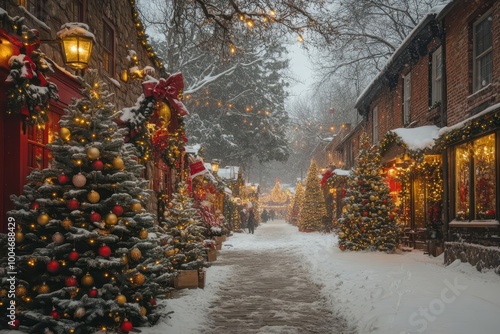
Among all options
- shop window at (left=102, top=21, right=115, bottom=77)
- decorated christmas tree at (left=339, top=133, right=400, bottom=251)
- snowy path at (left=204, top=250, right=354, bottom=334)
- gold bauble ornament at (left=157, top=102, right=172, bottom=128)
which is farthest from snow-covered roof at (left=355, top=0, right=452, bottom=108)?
shop window at (left=102, top=21, right=115, bottom=77)

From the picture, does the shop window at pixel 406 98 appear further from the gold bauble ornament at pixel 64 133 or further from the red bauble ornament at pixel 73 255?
the red bauble ornament at pixel 73 255

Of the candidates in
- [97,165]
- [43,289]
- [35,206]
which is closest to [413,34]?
[97,165]

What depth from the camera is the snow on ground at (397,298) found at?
21.3 feet

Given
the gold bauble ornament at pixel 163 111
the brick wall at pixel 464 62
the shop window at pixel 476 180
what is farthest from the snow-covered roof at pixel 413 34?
the gold bauble ornament at pixel 163 111

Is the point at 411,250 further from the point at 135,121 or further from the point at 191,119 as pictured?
the point at 191,119

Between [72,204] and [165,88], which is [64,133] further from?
[165,88]

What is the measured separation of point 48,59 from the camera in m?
6.86

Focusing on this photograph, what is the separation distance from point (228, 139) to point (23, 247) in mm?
34508

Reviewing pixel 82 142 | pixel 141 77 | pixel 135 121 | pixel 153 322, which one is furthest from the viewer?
pixel 141 77

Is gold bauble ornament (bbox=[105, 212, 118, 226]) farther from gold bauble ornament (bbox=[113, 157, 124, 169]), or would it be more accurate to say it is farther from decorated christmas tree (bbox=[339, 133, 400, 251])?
decorated christmas tree (bbox=[339, 133, 400, 251])

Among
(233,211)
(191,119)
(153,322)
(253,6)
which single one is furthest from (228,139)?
(153,322)

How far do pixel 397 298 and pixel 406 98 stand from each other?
44.4ft

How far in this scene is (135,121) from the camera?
388 inches

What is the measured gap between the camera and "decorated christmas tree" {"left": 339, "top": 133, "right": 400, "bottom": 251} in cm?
1686
